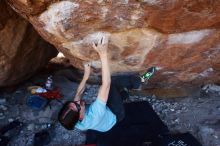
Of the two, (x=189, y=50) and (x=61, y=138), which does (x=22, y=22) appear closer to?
(x=61, y=138)

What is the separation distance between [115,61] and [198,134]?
155cm

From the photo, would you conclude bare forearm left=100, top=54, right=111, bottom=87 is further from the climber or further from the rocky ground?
the rocky ground

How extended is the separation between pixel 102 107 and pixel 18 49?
63.1 inches

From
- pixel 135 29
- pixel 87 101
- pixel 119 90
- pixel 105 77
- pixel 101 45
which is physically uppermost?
pixel 135 29

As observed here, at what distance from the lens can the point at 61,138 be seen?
4.89m

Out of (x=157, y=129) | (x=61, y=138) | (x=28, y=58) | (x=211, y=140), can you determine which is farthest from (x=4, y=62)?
(x=211, y=140)

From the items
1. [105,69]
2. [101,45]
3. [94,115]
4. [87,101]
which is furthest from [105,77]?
[87,101]

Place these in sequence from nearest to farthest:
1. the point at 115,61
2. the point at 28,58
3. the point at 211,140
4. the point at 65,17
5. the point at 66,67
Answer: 1. the point at 65,17
2. the point at 115,61
3. the point at 211,140
4. the point at 28,58
5. the point at 66,67

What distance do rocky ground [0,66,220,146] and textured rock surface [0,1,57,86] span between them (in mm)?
345

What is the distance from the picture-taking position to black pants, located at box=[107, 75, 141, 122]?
4.48m

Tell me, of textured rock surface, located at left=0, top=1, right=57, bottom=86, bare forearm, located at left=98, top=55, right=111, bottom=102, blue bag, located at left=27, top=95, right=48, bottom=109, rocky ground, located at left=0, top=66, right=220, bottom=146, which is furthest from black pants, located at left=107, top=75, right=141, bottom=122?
textured rock surface, located at left=0, top=1, right=57, bottom=86

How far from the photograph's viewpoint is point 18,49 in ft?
16.1

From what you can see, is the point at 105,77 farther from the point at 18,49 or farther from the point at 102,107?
the point at 18,49

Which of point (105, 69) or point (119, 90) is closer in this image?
point (105, 69)
